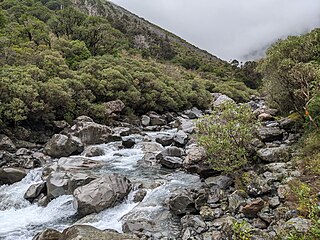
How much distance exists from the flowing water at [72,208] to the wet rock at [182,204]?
2.07ft

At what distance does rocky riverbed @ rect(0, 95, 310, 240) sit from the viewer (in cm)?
1098

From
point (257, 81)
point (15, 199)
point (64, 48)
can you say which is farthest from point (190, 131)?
point (257, 81)

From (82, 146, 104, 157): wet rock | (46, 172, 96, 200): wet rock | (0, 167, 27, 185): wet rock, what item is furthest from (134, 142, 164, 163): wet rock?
(0, 167, 27, 185): wet rock

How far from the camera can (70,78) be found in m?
31.0

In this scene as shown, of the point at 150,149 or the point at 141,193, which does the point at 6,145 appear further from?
the point at 141,193

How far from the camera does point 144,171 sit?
18125 millimetres

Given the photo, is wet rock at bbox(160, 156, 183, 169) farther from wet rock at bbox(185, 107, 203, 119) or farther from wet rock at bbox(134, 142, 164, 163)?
wet rock at bbox(185, 107, 203, 119)

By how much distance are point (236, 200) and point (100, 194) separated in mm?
6008

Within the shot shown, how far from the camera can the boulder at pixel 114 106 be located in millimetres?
31384

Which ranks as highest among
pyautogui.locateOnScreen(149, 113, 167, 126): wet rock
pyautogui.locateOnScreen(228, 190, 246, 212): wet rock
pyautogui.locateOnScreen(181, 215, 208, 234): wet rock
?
pyautogui.locateOnScreen(149, 113, 167, 126): wet rock

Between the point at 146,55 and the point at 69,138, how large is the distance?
50.5 meters

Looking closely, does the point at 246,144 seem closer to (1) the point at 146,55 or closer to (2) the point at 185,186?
(2) the point at 185,186

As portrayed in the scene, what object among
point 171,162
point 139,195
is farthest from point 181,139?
point 139,195

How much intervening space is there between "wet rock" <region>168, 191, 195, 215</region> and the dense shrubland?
15.1 m
